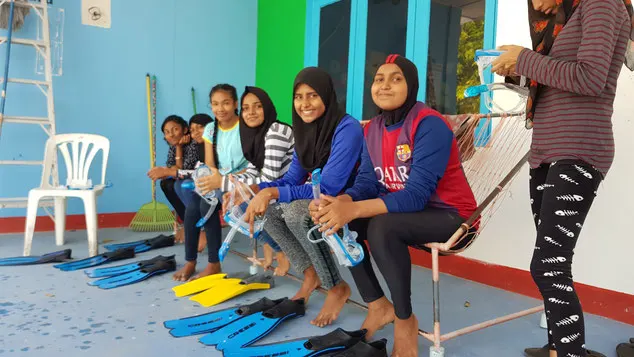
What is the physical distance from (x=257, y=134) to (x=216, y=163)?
A: 0.41 metres

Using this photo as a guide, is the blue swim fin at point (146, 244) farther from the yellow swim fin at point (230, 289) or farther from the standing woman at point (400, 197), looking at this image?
the standing woman at point (400, 197)

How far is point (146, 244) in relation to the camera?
316 centimetres

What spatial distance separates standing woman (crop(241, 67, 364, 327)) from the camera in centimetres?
179

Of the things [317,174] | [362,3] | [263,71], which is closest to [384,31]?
[362,3]

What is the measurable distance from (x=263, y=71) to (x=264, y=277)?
8.68ft

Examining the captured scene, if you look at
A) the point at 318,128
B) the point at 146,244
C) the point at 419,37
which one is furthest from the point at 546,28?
the point at 146,244

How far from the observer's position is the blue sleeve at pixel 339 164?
178 cm

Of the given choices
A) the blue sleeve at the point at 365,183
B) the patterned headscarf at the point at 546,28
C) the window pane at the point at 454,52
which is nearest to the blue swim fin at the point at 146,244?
the blue sleeve at the point at 365,183

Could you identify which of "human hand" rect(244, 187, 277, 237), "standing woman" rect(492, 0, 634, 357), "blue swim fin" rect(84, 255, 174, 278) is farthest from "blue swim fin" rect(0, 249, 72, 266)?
"standing woman" rect(492, 0, 634, 357)

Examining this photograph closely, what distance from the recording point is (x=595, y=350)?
1.63 metres

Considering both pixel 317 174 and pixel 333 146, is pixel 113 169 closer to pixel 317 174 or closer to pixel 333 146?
pixel 333 146

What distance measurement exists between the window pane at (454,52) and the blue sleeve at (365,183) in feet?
4.08

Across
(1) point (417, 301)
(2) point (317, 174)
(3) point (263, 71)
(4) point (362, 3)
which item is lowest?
(1) point (417, 301)

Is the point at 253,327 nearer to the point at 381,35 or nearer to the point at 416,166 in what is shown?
the point at 416,166
